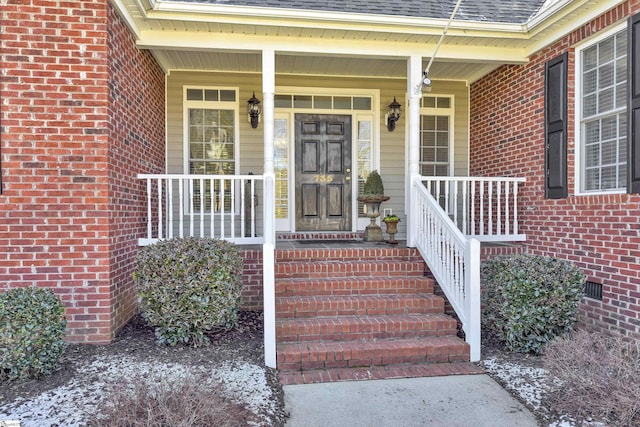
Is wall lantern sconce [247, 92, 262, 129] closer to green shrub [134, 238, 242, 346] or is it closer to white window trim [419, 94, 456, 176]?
white window trim [419, 94, 456, 176]

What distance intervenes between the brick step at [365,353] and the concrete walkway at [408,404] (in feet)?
0.98

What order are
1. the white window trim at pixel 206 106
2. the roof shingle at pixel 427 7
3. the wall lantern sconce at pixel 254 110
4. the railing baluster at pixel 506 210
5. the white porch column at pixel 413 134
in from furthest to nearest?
the white window trim at pixel 206 106 < the wall lantern sconce at pixel 254 110 < the railing baluster at pixel 506 210 < the white porch column at pixel 413 134 < the roof shingle at pixel 427 7

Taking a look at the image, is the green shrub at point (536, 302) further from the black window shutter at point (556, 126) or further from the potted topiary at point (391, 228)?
the potted topiary at point (391, 228)

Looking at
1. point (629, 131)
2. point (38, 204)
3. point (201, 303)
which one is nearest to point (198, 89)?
point (38, 204)

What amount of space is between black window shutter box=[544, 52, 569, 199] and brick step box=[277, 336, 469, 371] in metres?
2.39

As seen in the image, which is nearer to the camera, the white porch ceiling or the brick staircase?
the brick staircase

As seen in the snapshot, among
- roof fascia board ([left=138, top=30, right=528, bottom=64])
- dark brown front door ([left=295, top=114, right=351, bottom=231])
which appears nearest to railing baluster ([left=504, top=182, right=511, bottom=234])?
roof fascia board ([left=138, top=30, right=528, bottom=64])

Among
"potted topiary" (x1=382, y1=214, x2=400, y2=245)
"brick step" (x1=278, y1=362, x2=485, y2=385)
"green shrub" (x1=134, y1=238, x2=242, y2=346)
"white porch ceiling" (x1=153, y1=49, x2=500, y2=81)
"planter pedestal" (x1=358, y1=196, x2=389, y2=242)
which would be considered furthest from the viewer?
"planter pedestal" (x1=358, y1=196, x2=389, y2=242)

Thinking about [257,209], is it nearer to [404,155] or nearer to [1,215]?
[404,155]

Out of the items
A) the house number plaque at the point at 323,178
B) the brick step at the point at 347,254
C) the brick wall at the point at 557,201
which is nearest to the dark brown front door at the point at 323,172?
the house number plaque at the point at 323,178

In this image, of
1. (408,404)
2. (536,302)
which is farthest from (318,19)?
(408,404)

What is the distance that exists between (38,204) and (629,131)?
556cm

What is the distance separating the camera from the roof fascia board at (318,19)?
461cm

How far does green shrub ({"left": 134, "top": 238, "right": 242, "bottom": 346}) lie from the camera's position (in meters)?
A: 3.76
